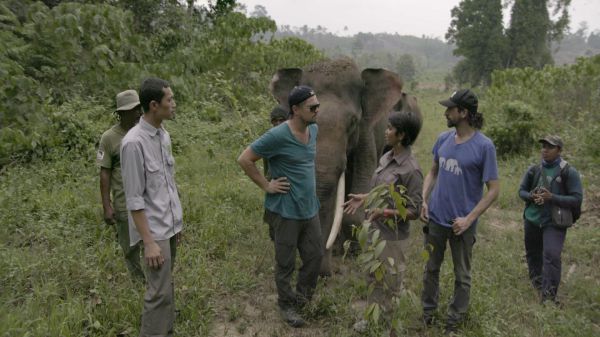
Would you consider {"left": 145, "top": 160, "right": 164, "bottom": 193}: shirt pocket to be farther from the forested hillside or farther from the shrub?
the shrub

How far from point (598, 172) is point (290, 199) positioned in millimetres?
6830

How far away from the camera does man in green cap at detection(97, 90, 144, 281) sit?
3.51 m

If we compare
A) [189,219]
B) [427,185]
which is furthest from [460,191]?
[189,219]

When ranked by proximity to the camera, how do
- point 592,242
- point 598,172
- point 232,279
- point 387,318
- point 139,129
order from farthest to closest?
point 598,172
point 592,242
point 232,279
point 387,318
point 139,129

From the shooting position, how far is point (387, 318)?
131 inches

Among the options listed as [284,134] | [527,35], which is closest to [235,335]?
[284,134]

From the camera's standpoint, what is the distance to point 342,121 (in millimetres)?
4336

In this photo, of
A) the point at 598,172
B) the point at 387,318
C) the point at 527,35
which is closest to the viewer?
the point at 387,318

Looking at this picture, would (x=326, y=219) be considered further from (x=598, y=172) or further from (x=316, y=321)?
(x=598, y=172)

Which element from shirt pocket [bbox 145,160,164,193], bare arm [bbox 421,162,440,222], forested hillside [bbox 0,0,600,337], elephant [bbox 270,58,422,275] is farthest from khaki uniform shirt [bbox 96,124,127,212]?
bare arm [bbox 421,162,440,222]

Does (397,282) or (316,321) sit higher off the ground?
(397,282)

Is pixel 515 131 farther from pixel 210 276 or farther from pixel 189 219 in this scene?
pixel 210 276

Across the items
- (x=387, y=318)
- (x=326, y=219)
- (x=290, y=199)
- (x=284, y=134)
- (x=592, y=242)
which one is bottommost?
(x=592, y=242)

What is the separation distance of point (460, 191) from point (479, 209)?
185mm
